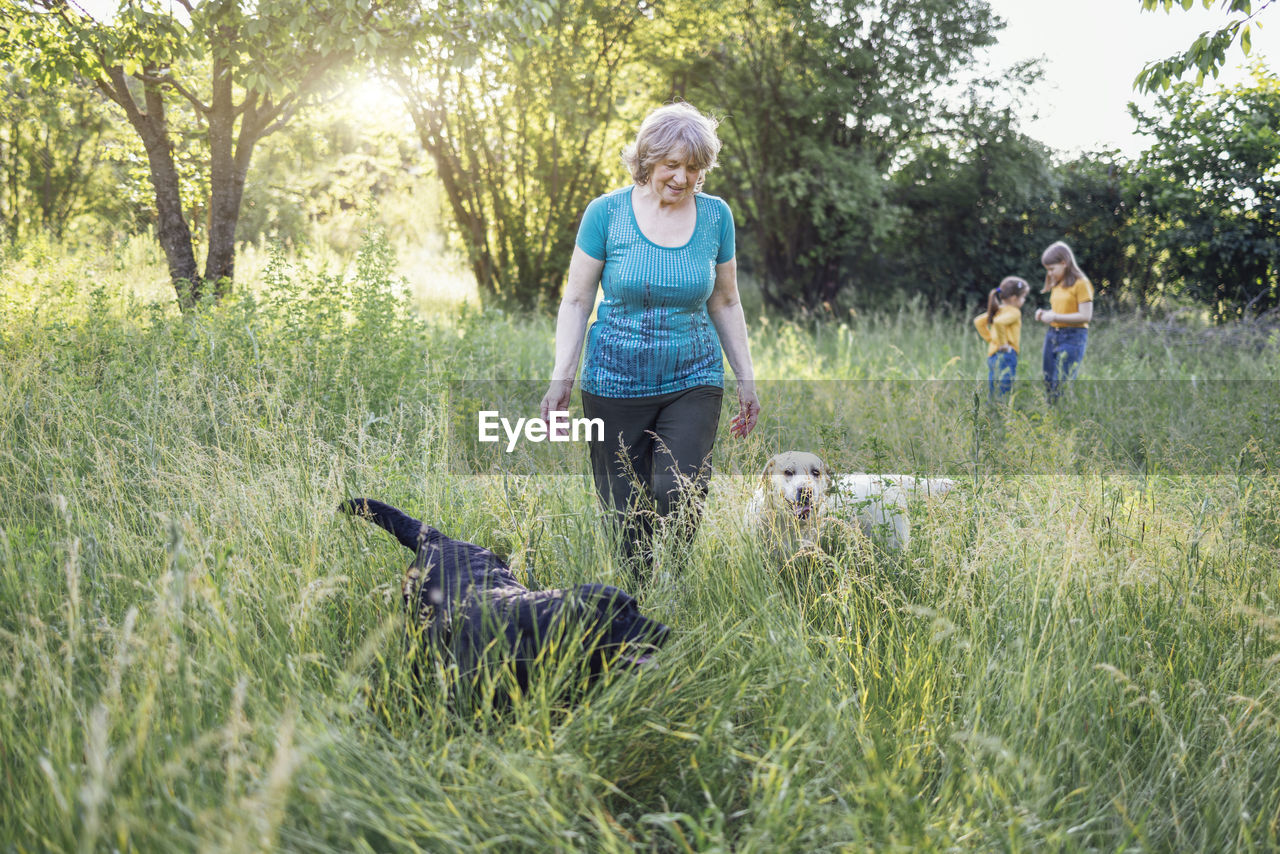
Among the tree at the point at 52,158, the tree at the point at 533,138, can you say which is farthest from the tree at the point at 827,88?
the tree at the point at 52,158

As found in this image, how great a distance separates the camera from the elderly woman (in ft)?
10.6

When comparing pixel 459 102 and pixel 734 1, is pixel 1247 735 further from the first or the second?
pixel 734 1

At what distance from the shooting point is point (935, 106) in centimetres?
1605

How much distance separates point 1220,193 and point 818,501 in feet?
45.2

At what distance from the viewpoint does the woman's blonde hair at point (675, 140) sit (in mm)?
3139

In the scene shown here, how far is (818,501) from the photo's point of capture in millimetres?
3281

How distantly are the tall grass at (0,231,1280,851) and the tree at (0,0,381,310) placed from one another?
321cm

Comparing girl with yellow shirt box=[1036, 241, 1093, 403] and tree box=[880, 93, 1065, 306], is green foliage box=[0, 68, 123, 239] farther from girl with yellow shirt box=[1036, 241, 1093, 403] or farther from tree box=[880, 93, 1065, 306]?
tree box=[880, 93, 1065, 306]

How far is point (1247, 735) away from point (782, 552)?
149cm

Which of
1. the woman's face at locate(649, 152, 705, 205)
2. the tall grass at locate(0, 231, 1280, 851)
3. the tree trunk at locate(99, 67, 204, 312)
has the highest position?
the tree trunk at locate(99, 67, 204, 312)

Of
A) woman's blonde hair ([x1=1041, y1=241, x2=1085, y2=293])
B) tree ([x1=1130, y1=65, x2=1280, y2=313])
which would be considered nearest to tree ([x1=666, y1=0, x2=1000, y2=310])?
tree ([x1=1130, y1=65, x2=1280, y2=313])

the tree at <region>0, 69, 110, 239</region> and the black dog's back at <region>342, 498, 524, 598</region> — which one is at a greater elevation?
the tree at <region>0, 69, 110, 239</region>

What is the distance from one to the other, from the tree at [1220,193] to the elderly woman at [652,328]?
40.4 feet

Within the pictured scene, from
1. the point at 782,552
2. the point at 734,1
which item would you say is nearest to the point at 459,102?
the point at 734,1
